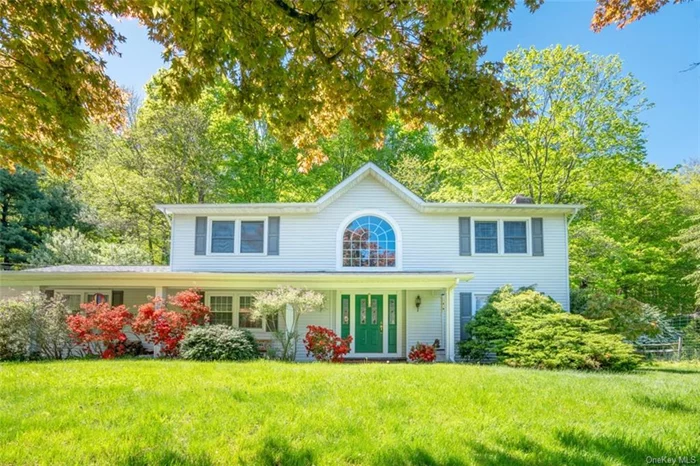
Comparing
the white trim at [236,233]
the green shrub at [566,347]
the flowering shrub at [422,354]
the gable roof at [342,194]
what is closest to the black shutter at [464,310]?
the flowering shrub at [422,354]

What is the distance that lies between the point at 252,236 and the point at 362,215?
370cm

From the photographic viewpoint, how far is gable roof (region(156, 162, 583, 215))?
44.7 ft

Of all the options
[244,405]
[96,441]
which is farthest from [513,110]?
[96,441]

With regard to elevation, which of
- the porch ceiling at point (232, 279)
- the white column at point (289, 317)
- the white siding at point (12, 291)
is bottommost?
the white column at point (289, 317)

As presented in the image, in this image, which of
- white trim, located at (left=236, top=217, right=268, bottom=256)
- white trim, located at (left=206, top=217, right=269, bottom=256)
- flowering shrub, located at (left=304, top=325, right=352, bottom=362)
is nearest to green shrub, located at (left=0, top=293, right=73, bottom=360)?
white trim, located at (left=206, top=217, right=269, bottom=256)

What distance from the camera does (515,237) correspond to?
1388 cm

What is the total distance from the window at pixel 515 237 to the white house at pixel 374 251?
0.03m

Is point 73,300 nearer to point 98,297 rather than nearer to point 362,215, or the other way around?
point 98,297

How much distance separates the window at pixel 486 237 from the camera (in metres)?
13.9

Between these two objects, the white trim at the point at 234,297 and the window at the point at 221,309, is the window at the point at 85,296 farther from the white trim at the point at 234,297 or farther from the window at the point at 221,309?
the window at the point at 221,309

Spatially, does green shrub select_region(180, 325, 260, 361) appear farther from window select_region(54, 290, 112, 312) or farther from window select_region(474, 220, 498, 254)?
window select_region(474, 220, 498, 254)

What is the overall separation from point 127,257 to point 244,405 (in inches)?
658

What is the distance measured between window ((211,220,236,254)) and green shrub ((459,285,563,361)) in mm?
7950

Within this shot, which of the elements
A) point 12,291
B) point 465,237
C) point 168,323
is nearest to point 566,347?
point 465,237
